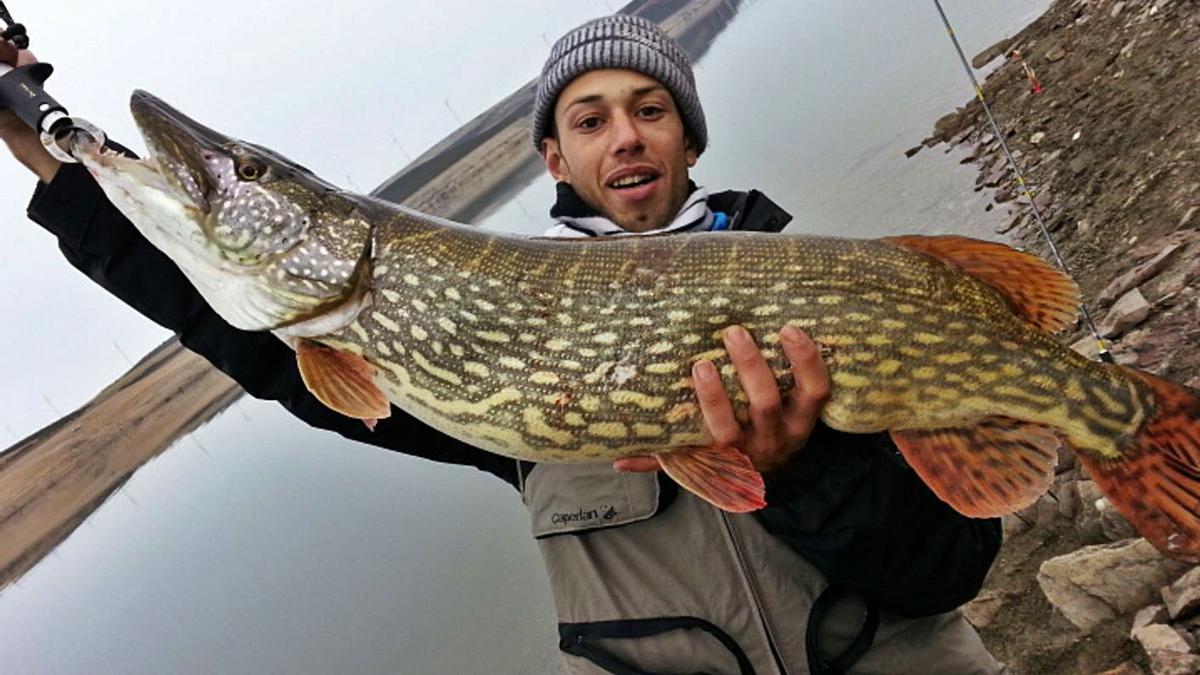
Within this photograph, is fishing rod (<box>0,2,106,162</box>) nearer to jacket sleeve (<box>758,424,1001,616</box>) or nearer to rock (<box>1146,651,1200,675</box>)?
jacket sleeve (<box>758,424,1001,616</box>)

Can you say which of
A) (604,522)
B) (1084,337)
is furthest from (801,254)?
(1084,337)

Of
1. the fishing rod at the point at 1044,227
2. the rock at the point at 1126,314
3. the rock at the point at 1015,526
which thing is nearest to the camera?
the fishing rod at the point at 1044,227

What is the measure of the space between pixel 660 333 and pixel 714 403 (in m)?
0.22

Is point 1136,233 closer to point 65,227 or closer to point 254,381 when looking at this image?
point 254,381

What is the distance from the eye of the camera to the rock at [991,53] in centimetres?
1361

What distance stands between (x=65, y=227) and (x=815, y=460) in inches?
85.9

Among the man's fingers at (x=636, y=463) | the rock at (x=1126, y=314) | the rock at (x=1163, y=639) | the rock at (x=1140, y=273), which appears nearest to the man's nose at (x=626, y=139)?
the man's fingers at (x=636, y=463)

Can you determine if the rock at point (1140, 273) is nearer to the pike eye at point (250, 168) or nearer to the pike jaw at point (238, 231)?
the pike jaw at point (238, 231)

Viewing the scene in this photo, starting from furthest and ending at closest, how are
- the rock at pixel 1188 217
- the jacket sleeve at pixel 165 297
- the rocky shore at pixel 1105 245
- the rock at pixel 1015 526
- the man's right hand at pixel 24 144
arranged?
the rock at pixel 1188 217
the rock at pixel 1015 526
the rocky shore at pixel 1105 245
the man's right hand at pixel 24 144
the jacket sleeve at pixel 165 297

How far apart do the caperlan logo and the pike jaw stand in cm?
80

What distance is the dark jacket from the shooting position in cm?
184

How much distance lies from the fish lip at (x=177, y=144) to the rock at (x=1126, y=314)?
4938 millimetres

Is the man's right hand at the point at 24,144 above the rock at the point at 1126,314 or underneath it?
underneath

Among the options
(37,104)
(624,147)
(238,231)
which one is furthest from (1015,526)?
A: (37,104)
